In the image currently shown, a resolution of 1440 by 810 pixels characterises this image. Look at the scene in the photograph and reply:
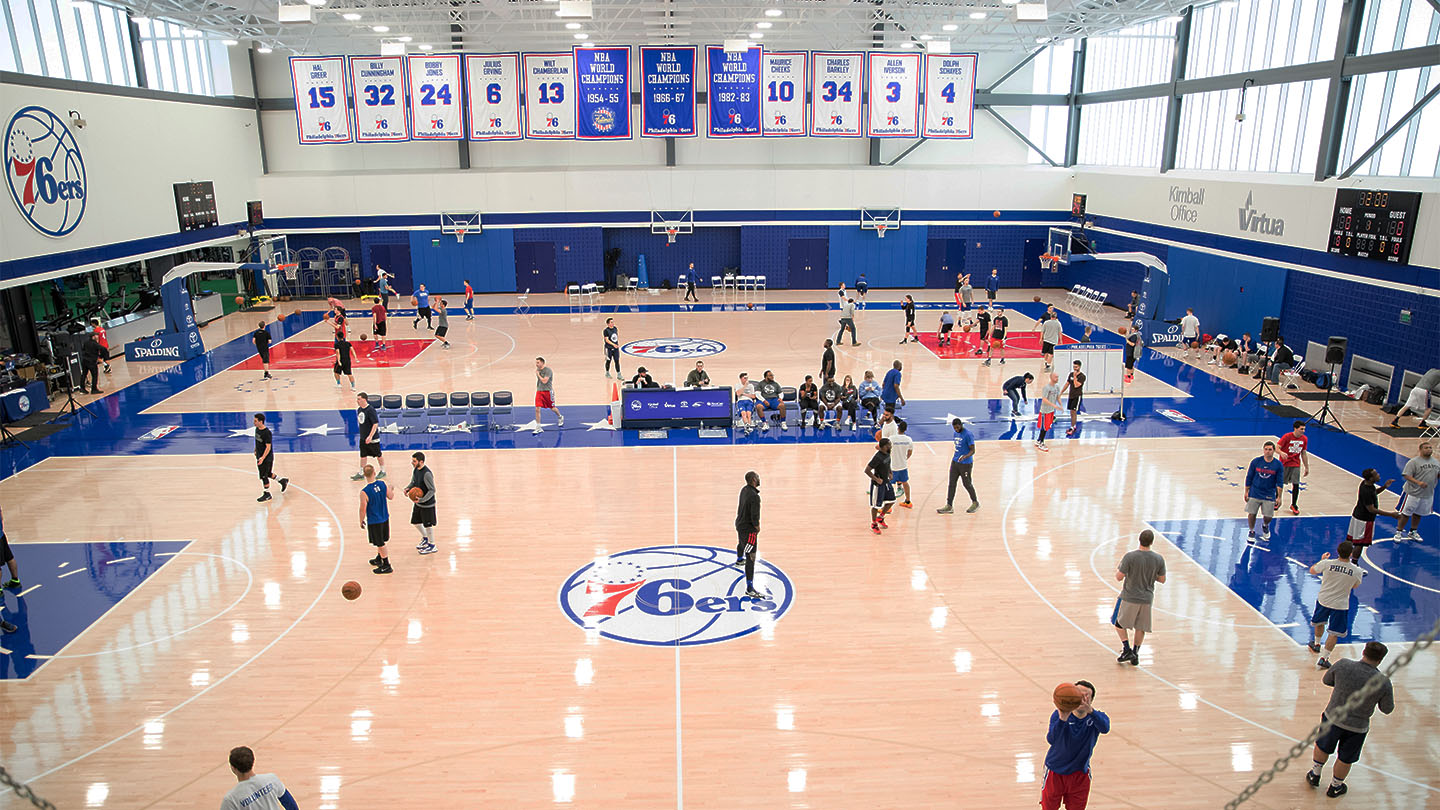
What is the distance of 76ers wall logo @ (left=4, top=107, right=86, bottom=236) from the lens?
915 inches

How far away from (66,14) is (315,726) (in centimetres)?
2840

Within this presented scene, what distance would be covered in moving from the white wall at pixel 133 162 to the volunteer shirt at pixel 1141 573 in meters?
27.9

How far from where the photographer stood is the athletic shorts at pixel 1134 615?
10055mm

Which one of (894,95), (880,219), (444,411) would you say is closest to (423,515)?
(444,411)

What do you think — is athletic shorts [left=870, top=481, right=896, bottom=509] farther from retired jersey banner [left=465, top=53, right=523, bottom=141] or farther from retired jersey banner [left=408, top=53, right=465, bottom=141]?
retired jersey banner [left=408, top=53, right=465, bottom=141]

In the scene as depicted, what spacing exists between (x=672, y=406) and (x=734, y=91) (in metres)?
14.0

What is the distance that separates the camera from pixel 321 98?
28.8 metres

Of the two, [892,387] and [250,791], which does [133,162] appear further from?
[250,791]

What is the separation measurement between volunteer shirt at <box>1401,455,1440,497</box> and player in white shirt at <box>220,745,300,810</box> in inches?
611

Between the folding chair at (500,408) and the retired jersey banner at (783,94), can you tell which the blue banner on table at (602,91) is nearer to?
the retired jersey banner at (783,94)

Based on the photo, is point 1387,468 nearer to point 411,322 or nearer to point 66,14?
point 411,322

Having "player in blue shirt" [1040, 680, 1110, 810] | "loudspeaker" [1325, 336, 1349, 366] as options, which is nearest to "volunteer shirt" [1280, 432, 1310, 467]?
"loudspeaker" [1325, 336, 1349, 366]

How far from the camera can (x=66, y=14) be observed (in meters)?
26.6

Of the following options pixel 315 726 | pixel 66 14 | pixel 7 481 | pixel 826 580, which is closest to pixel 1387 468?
pixel 826 580
